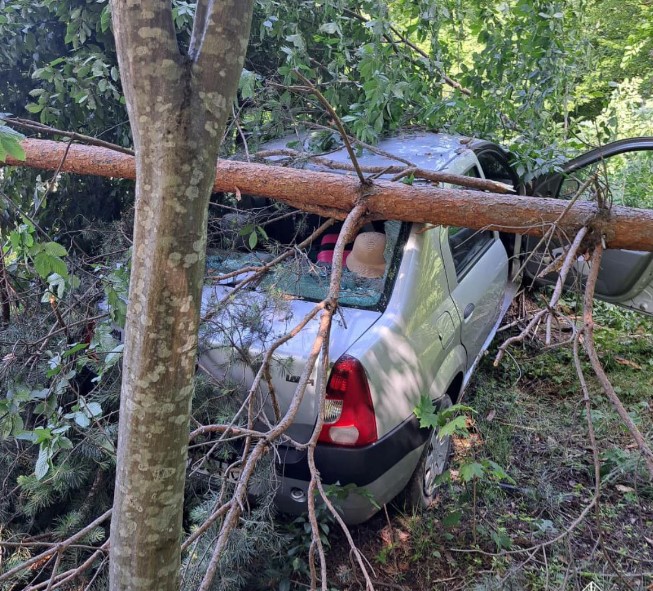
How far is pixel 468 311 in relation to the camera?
134 inches

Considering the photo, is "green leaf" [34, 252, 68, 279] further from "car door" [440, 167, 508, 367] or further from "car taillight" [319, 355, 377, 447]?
"car door" [440, 167, 508, 367]

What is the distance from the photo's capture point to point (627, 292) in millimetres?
4254

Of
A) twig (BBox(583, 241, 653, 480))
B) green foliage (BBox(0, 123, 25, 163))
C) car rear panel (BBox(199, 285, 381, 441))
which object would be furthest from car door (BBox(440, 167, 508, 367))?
green foliage (BBox(0, 123, 25, 163))

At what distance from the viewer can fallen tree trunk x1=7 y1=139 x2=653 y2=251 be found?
2573mm

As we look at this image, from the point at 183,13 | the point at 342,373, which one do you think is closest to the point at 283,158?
the point at 183,13

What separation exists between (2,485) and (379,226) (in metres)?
2.14

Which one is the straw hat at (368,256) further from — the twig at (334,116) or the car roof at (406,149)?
the car roof at (406,149)

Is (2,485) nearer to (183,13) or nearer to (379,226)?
(379,226)

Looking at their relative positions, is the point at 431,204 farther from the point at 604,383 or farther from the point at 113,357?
the point at 113,357

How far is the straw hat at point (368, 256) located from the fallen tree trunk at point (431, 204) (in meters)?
0.19

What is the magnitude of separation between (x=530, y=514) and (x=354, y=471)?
1.26 metres

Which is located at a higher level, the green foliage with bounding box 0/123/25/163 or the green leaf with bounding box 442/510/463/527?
the green foliage with bounding box 0/123/25/163

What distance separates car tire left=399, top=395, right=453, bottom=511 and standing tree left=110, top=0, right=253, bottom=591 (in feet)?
6.08

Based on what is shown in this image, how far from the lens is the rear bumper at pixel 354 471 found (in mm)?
2463
